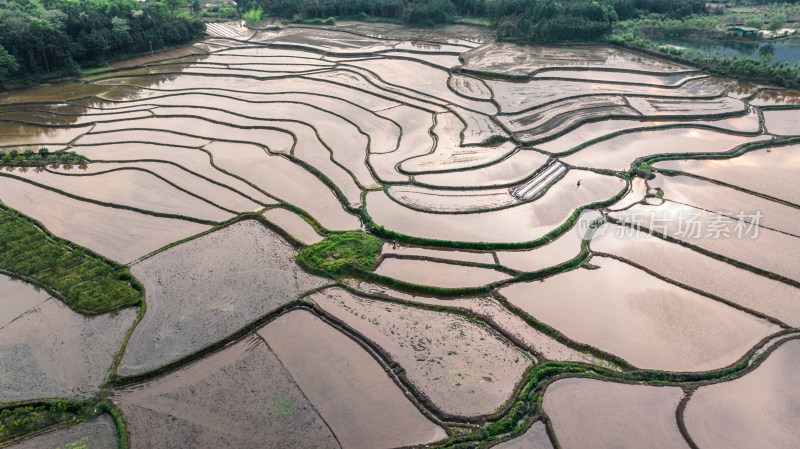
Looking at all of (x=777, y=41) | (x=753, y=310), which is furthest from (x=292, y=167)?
(x=777, y=41)

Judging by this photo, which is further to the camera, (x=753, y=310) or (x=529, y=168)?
(x=529, y=168)

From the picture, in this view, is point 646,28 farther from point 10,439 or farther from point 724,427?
point 10,439

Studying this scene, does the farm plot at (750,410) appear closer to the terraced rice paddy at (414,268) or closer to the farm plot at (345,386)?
the terraced rice paddy at (414,268)

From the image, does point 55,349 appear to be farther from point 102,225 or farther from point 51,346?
point 102,225

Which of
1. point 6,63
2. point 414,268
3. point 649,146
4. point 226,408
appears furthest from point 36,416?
point 6,63

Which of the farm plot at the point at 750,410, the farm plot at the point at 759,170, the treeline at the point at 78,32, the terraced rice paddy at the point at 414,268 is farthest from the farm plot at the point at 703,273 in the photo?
the treeline at the point at 78,32
